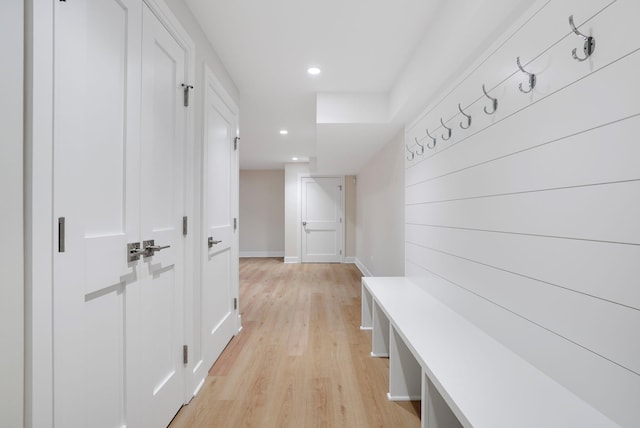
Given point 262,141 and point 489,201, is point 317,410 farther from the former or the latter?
point 262,141

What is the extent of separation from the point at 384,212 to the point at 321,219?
3.31 metres

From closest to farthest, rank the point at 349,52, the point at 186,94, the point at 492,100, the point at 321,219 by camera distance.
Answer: the point at 492,100, the point at 186,94, the point at 349,52, the point at 321,219

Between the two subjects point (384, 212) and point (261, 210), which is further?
point (261, 210)

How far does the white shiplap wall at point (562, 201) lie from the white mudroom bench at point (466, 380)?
0.06m

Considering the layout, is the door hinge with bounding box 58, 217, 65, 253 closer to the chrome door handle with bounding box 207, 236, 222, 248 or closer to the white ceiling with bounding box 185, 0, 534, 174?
the chrome door handle with bounding box 207, 236, 222, 248

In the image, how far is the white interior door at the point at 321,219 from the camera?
7301mm

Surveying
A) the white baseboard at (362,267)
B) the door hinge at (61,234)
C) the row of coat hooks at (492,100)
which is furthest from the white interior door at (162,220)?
the white baseboard at (362,267)

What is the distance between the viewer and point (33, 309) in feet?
2.77

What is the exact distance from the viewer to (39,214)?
0.87 meters

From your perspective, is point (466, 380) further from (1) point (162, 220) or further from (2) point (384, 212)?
(2) point (384, 212)
